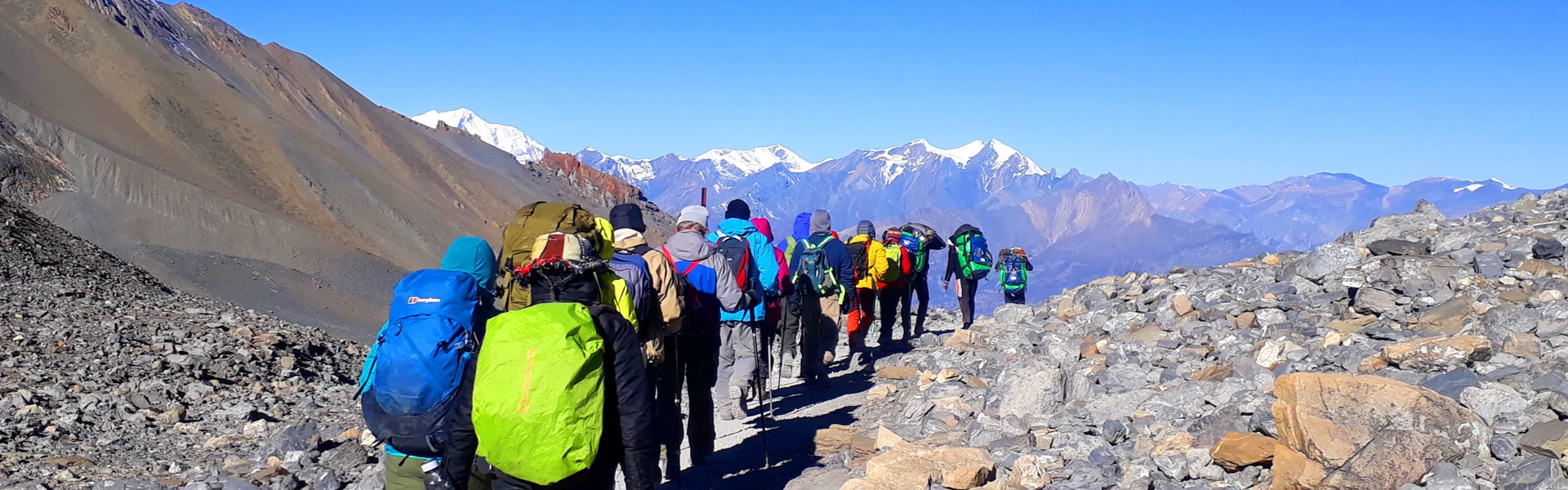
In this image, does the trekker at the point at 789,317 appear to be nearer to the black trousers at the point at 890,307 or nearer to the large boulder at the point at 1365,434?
the black trousers at the point at 890,307

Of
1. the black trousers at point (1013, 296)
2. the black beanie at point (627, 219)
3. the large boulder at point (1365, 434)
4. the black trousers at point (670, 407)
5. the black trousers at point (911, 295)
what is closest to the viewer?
the large boulder at point (1365, 434)

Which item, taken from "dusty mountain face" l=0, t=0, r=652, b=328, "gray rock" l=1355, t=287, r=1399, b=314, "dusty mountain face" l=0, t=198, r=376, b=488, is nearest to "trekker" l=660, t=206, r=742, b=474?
"dusty mountain face" l=0, t=198, r=376, b=488

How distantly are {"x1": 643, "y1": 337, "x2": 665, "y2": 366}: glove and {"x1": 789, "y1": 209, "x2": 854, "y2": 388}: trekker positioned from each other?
471cm

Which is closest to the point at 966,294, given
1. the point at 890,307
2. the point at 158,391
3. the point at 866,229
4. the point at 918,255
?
the point at 918,255

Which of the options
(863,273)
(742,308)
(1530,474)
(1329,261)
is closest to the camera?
(1530,474)

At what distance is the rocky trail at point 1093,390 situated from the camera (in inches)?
210

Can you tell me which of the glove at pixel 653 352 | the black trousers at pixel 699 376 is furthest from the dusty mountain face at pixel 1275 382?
the glove at pixel 653 352

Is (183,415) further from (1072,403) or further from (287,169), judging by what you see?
(287,169)

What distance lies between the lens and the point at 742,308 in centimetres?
762

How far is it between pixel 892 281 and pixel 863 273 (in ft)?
1.84

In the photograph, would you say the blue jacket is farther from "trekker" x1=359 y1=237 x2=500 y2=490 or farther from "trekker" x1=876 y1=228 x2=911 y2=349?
"trekker" x1=359 y1=237 x2=500 y2=490

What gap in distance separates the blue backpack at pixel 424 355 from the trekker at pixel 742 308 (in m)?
3.27

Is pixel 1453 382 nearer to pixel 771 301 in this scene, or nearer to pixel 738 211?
pixel 771 301

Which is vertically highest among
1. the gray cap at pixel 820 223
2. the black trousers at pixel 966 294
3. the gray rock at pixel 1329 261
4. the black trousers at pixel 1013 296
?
the gray cap at pixel 820 223
